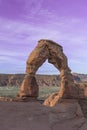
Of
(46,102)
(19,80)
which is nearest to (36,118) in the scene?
(46,102)

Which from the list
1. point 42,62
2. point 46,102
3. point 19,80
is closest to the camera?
point 42,62

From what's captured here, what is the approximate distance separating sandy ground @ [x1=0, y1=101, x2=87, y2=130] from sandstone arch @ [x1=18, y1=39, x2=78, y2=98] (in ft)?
46.8

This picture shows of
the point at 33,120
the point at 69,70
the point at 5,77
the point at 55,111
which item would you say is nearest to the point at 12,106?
the point at 33,120

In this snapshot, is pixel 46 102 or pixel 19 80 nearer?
pixel 46 102

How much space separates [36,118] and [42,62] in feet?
54.4

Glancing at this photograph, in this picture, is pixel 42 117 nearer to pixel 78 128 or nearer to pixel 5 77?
pixel 78 128

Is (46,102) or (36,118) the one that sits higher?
(36,118)

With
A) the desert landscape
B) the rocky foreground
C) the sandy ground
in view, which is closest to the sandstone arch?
the desert landscape

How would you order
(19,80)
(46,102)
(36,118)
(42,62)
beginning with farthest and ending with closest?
(19,80), (46,102), (42,62), (36,118)

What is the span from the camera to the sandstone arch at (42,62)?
23938 millimetres

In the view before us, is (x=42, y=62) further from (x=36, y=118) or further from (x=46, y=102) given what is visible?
(x=36, y=118)

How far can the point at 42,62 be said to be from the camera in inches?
970

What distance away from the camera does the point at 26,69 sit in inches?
947

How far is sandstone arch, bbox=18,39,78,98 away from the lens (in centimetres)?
2394
